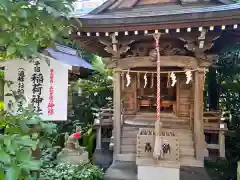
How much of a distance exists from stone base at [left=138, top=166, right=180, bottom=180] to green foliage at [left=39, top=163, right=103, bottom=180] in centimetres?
88

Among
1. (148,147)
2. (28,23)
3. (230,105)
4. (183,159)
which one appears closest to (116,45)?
(148,147)

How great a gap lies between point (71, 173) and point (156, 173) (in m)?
1.76

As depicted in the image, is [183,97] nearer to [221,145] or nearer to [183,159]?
[221,145]

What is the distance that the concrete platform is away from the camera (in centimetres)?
484

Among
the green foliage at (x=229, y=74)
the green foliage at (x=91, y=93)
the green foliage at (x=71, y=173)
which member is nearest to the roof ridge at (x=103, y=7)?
the green foliage at (x=91, y=93)

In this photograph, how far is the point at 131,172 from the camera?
16.8ft

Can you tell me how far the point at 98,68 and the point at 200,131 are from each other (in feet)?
16.6

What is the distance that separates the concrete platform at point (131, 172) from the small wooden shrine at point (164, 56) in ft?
0.63

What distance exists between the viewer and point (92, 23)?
483cm

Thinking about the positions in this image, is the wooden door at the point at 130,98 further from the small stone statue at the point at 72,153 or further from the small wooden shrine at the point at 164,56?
the small stone statue at the point at 72,153

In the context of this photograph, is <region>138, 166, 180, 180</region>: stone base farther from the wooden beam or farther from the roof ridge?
the roof ridge

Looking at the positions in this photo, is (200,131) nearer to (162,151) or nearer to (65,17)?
(162,151)

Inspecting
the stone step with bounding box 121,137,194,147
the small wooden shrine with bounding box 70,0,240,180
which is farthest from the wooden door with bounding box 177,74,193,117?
the stone step with bounding box 121,137,194,147

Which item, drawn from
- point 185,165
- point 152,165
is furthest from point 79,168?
point 185,165
